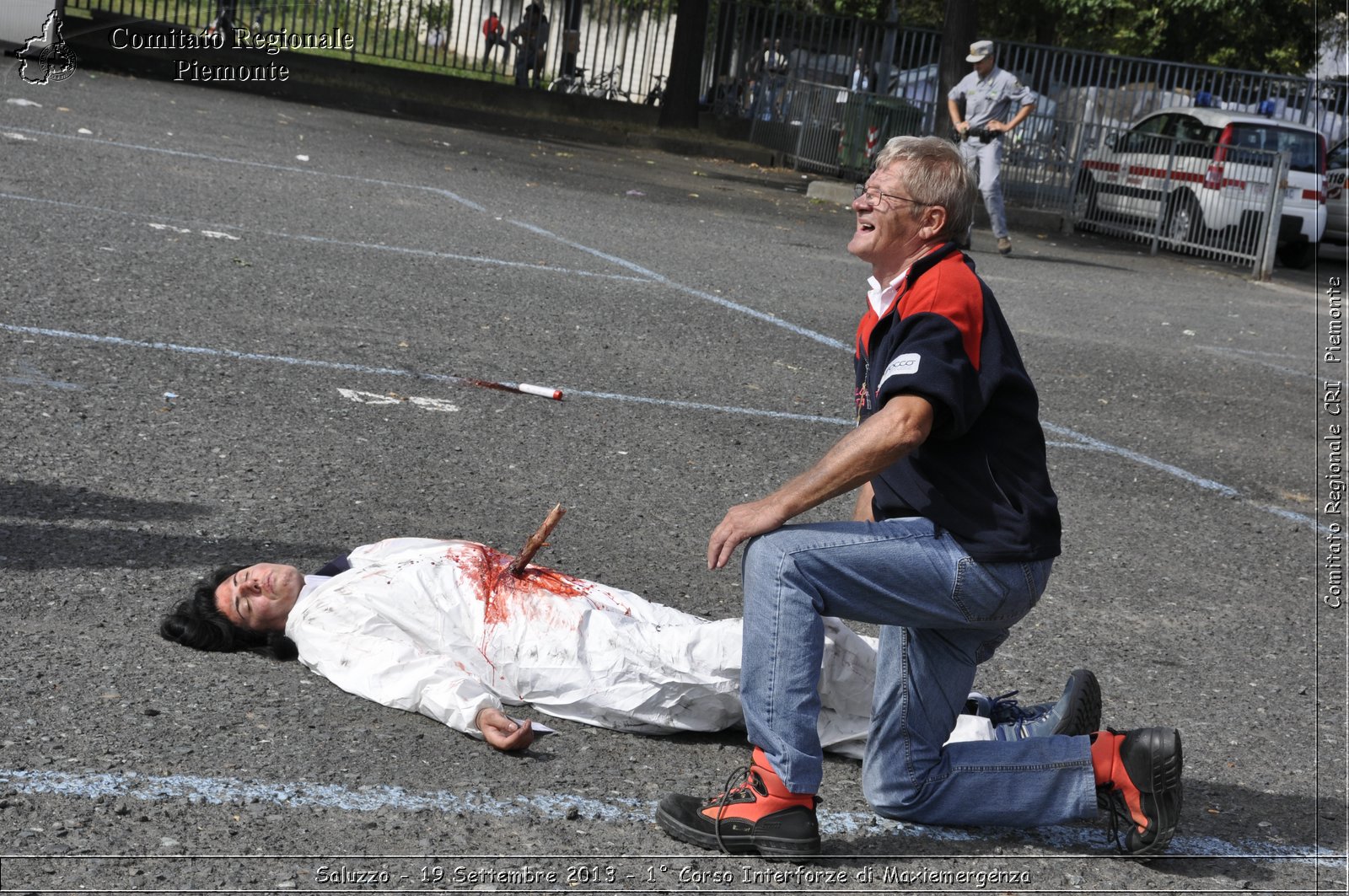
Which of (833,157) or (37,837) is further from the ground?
(833,157)

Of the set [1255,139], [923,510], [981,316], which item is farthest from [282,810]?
[1255,139]

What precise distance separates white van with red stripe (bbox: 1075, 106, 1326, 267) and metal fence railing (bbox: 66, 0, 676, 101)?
8.99 metres

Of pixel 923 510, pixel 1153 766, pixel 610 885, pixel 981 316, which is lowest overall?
pixel 610 885

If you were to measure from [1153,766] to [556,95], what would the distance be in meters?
21.9

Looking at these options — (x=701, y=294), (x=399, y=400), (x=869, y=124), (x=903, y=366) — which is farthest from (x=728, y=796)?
(x=869, y=124)

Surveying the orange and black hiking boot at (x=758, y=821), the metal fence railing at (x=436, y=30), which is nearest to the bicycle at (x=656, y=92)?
the metal fence railing at (x=436, y=30)

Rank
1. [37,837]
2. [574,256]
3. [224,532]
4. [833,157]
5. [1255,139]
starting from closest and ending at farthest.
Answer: [37,837] < [224,532] < [574,256] < [1255,139] < [833,157]

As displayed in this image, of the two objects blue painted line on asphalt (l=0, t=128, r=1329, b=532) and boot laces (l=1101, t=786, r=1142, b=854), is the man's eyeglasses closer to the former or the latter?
boot laces (l=1101, t=786, r=1142, b=854)

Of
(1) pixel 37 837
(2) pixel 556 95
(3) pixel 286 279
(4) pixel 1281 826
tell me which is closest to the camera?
(1) pixel 37 837

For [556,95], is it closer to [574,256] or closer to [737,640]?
[574,256]

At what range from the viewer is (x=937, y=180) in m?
3.33

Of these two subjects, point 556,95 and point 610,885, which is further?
point 556,95

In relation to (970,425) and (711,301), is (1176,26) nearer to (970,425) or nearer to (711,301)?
(711,301)

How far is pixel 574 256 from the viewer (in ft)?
36.4
